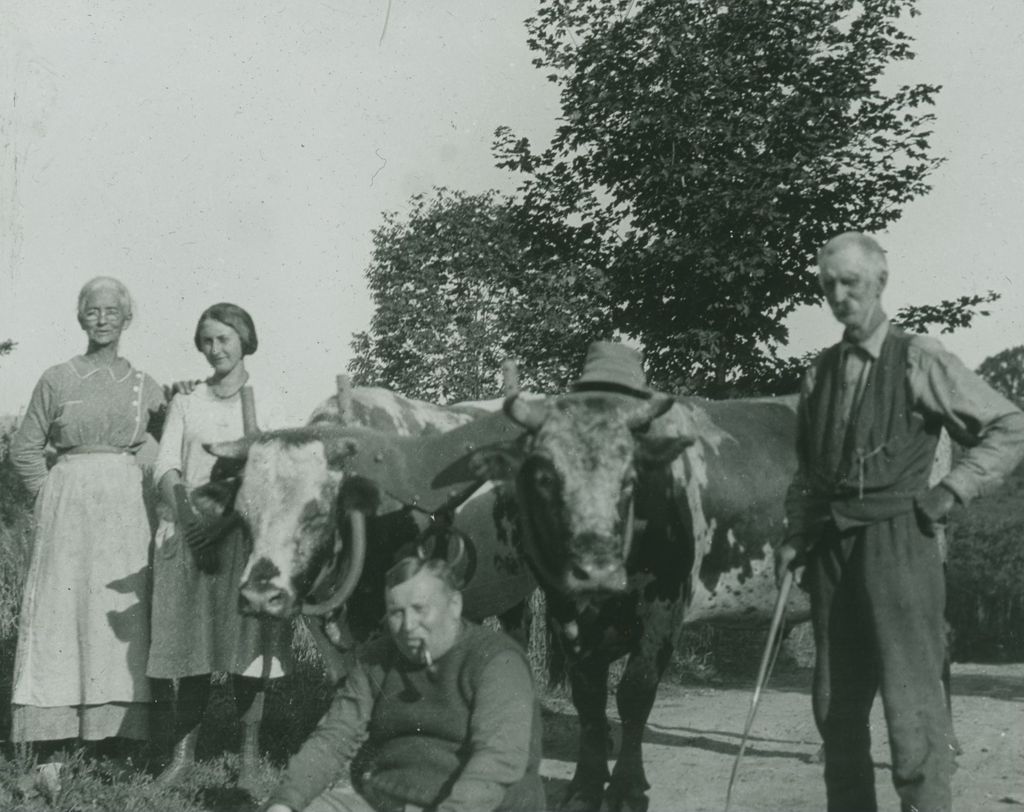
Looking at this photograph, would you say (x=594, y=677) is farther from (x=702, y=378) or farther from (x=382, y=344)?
(x=382, y=344)

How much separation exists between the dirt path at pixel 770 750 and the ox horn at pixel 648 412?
6.36 ft

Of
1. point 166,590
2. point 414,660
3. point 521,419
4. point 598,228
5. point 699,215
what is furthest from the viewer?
point 598,228

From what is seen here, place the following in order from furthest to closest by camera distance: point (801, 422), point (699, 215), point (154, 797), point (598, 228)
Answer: point (598, 228), point (699, 215), point (154, 797), point (801, 422)

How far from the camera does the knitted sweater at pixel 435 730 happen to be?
13.4ft

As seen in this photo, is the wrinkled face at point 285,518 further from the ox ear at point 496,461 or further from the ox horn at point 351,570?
the ox ear at point 496,461

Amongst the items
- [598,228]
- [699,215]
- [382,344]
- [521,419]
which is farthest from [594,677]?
[382,344]

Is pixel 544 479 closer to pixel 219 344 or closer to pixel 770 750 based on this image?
pixel 219 344

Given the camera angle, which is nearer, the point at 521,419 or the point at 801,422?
the point at 801,422

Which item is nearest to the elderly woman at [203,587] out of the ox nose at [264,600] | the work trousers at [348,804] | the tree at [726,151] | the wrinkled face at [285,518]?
the wrinkled face at [285,518]

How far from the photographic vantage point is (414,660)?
4363 mm

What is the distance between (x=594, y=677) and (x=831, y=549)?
1947 mm

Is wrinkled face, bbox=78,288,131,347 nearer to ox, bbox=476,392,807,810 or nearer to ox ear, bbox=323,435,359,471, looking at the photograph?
ox ear, bbox=323,435,359,471

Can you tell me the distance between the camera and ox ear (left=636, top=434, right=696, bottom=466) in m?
5.56

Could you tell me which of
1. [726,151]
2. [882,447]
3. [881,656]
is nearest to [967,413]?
[882,447]
